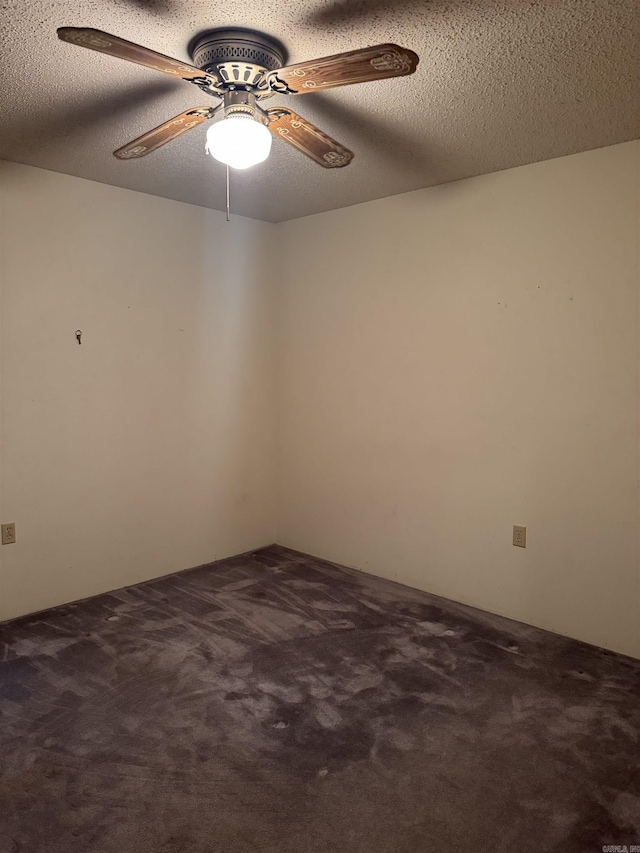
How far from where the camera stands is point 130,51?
1.57 m

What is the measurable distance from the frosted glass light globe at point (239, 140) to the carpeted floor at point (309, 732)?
198 cm

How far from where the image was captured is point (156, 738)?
7.25ft

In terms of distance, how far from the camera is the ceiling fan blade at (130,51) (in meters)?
1.45

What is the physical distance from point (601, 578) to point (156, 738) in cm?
206

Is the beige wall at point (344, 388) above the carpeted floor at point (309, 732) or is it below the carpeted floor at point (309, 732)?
above

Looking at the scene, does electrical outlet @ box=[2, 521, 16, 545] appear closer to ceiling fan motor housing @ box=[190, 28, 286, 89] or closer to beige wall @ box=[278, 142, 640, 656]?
beige wall @ box=[278, 142, 640, 656]

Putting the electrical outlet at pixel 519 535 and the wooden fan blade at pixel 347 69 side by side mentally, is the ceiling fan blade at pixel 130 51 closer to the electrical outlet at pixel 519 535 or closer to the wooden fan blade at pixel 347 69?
the wooden fan blade at pixel 347 69

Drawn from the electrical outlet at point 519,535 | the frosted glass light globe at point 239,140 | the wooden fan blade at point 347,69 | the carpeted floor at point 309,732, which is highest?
the wooden fan blade at point 347,69

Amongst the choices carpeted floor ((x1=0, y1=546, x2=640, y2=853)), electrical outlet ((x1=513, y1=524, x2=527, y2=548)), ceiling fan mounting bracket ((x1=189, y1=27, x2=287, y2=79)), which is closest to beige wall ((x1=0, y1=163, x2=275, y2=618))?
carpeted floor ((x1=0, y1=546, x2=640, y2=853))

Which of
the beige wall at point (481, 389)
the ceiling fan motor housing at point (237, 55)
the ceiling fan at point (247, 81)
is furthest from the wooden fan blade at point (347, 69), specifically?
the beige wall at point (481, 389)

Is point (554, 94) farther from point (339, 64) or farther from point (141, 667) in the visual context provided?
point (141, 667)

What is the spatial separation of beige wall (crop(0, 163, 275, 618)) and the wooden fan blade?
189 cm

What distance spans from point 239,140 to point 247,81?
19cm

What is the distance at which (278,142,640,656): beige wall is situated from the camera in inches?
112
